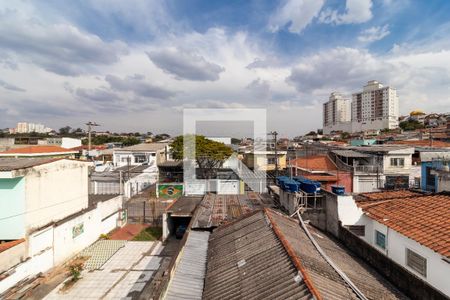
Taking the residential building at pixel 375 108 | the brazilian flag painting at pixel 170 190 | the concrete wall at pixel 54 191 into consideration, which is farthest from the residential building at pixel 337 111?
the concrete wall at pixel 54 191

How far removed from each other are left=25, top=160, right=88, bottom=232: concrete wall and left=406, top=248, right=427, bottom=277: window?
14.4 metres

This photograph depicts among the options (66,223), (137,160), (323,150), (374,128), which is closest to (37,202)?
(66,223)

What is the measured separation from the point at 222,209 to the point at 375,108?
110m

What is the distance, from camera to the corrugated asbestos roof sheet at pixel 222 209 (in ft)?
39.5

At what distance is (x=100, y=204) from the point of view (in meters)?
17.2

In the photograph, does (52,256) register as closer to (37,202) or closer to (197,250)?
(37,202)

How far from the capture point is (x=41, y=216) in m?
12.6

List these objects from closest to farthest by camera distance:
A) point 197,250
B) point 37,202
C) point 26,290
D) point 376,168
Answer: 1. point 197,250
2. point 26,290
3. point 37,202
4. point 376,168

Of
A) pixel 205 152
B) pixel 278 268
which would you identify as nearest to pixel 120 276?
pixel 278 268

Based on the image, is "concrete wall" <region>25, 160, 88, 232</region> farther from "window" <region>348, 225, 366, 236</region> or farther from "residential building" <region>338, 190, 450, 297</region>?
"window" <region>348, 225, 366, 236</region>

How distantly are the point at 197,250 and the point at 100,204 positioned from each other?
11010 millimetres

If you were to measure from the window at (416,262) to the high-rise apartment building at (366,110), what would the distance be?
10397 centimetres

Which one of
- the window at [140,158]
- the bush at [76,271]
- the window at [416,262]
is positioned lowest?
the bush at [76,271]

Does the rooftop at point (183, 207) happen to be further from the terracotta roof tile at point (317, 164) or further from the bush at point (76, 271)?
the terracotta roof tile at point (317, 164)
